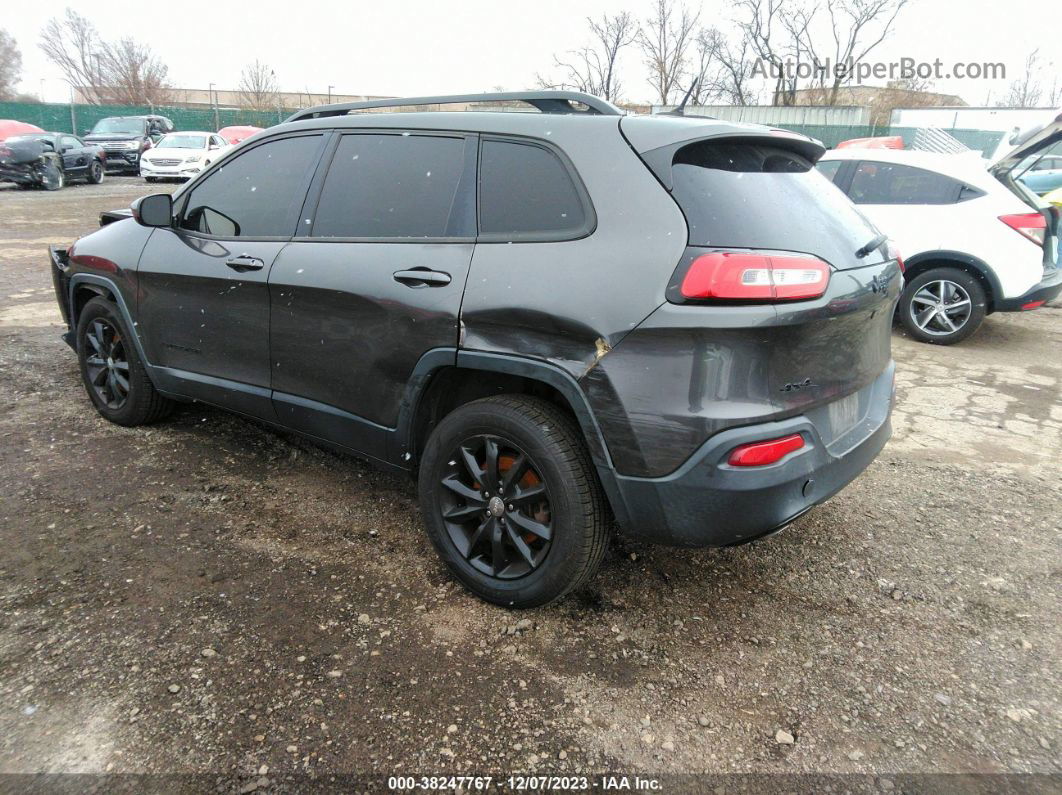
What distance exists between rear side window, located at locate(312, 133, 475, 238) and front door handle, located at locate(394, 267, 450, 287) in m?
0.16

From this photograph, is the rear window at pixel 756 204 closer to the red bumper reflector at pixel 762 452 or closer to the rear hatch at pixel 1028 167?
the red bumper reflector at pixel 762 452

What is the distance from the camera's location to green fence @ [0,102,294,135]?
111 feet

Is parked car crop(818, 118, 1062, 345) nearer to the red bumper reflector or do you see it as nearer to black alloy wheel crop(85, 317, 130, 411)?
the red bumper reflector

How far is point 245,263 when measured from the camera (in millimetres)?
3336

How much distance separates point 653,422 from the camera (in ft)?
7.33

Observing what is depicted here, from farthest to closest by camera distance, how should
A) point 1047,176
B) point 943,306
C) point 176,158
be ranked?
point 176,158, point 1047,176, point 943,306

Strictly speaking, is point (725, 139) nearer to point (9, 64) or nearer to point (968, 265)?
point (968, 265)

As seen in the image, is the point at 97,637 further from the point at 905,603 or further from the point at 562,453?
the point at 905,603

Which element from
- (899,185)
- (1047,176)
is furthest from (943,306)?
(1047,176)

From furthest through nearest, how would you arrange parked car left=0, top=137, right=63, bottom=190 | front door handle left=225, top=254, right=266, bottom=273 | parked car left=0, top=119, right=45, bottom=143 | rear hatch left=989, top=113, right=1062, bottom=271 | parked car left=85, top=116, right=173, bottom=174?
parked car left=85, top=116, right=173, bottom=174, parked car left=0, top=119, right=45, bottom=143, parked car left=0, top=137, right=63, bottom=190, rear hatch left=989, top=113, right=1062, bottom=271, front door handle left=225, top=254, right=266, bottom=273

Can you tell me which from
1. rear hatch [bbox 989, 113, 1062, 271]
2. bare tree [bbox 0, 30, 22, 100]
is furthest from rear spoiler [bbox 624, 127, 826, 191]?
bare tree [bbox 0, 30, 22, 100]

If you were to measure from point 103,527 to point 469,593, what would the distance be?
166 cm

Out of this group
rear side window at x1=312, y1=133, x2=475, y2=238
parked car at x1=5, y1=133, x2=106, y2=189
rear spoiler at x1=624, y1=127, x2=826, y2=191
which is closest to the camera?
rear spoiler at x1=624, y1=127, x2=826, y2=191

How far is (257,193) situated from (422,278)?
4.18 ft
